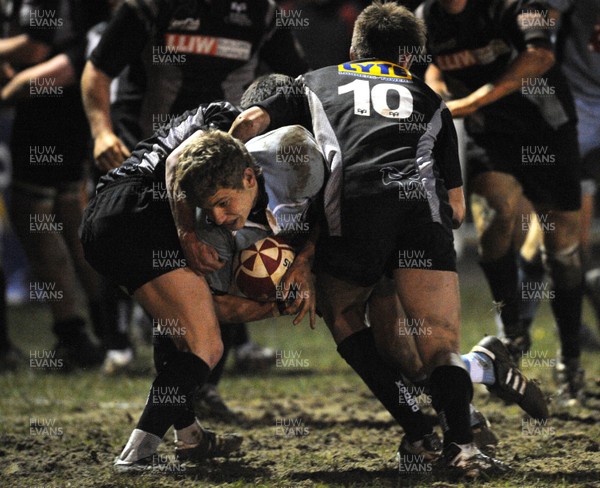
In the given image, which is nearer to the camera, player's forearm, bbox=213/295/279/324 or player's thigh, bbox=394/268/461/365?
player's thigh, bbox=394/268/461/365

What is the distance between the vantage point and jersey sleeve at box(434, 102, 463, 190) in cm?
505

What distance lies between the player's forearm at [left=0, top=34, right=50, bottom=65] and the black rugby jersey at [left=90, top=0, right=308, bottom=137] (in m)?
1.95

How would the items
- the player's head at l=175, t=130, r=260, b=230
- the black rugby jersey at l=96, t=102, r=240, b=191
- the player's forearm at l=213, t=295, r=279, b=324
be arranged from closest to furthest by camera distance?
the player's head at l=175, t=130, r=260, b=230
the black rugby jersey at l=96, t=102, r=240, b=191
the player's forearm at l=213, t=295, r=279, b=324

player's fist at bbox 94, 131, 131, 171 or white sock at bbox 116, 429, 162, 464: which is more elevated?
player's fist at bbox 94, 131, 131, 171

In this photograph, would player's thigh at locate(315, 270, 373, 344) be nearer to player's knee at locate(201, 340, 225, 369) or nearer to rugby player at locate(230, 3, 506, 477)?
rugby player at locate(230, 3, 506, 477)

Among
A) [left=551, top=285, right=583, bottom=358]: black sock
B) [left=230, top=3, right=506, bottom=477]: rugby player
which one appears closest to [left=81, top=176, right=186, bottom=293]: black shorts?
[left=230, top=3, right=506, bottom=477]: rugby player

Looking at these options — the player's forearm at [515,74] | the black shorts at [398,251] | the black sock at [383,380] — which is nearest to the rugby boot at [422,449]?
the black sock at [383,380]

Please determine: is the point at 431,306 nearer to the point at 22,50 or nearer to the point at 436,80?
the point at 436,80

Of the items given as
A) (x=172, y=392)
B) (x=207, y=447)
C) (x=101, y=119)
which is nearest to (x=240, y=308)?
(x=172, y=392)

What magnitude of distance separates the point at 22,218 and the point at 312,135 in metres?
4.42

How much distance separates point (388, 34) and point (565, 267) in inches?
93.9

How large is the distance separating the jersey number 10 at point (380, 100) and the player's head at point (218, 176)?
2.08 ft

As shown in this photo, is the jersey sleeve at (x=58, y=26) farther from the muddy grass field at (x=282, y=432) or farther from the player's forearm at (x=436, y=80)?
the player's forearm at (x=436, y=80)

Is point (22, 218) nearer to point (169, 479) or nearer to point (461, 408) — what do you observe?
point (169, 479)
